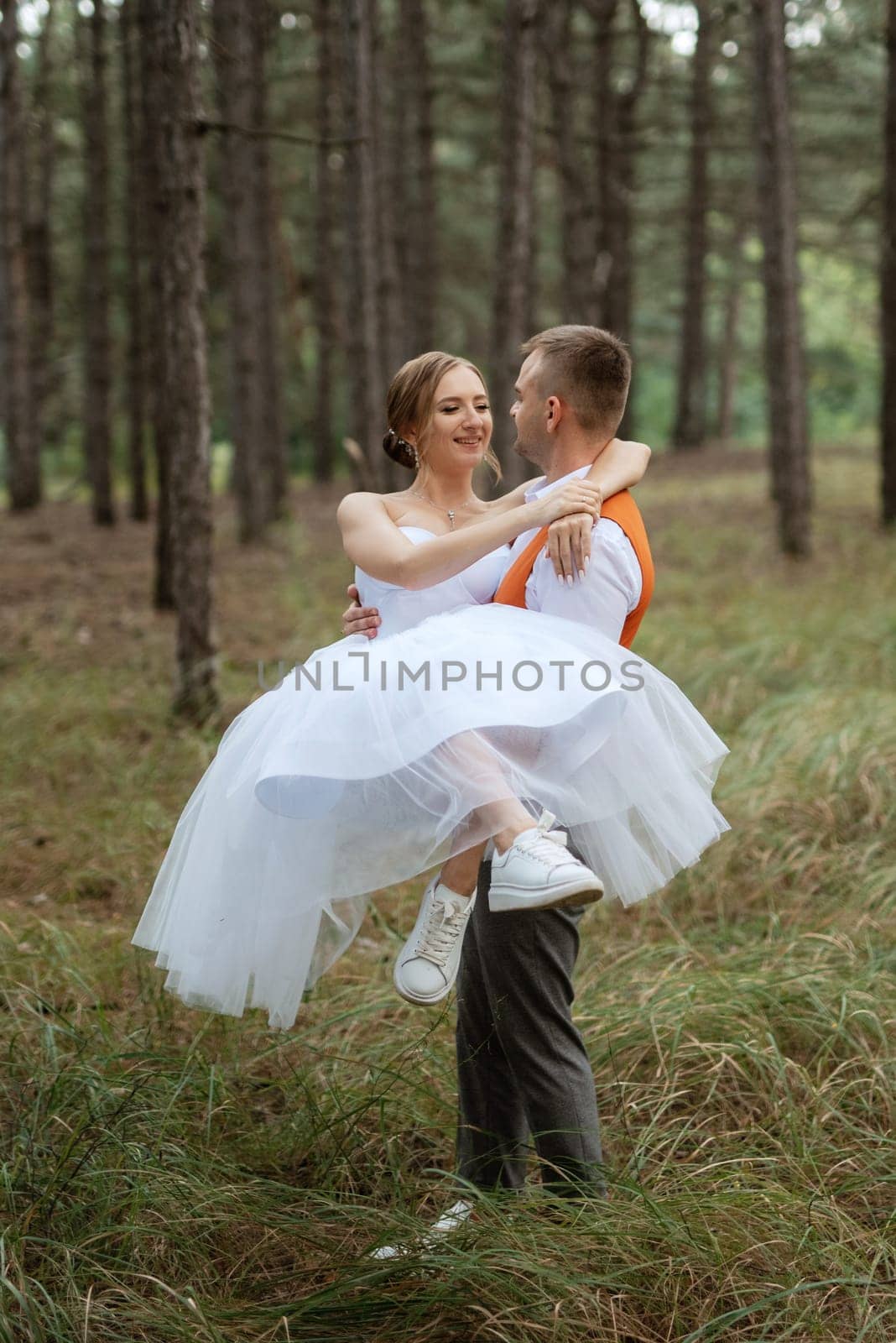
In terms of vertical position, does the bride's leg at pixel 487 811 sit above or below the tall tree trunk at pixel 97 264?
below

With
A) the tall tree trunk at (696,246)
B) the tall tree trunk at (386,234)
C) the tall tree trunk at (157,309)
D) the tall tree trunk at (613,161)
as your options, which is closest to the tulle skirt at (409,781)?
the tall tree trunk at (157,309)

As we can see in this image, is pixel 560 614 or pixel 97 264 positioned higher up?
pixel 97 264

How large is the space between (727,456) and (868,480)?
557 centimetres

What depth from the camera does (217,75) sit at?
14695 mm

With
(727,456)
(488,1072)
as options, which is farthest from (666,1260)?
(727,456)

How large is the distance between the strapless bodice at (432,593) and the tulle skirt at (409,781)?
159 mm

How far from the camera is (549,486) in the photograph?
2945 millimetres

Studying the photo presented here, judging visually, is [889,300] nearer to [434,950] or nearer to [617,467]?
[617,467]

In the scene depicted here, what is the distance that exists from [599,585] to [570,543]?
0.16 metres

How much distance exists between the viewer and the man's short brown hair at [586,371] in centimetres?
282

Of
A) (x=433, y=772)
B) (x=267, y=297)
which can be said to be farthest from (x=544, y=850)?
(x=267, y=297)

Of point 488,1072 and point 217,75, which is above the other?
point 217,75

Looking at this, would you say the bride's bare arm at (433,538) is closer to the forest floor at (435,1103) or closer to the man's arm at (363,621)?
the man's arm at (363,621)

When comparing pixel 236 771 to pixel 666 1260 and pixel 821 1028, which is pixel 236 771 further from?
pixel 821 1028
